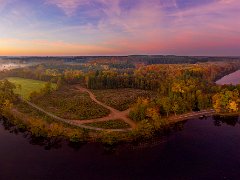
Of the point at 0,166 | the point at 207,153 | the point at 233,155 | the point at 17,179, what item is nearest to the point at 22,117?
the point at 0,166

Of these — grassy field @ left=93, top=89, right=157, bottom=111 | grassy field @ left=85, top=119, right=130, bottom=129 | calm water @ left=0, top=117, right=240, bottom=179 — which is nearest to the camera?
calm water @ left=0, top=117, right=240, bottom=179

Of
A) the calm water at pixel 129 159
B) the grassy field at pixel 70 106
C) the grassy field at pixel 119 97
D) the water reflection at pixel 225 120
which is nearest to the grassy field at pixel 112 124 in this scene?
the grassy field at pixel 70 106

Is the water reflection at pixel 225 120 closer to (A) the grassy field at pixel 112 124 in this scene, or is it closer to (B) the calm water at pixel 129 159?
(B) the calm water at pixel 129 159

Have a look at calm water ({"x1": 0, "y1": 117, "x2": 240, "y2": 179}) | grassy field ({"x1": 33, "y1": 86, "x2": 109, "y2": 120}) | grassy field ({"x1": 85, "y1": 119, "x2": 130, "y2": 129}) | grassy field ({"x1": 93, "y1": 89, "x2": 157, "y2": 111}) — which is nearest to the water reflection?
calm water ({"x1": 0, "y1": 117, "x2": 240, "y2": 179})

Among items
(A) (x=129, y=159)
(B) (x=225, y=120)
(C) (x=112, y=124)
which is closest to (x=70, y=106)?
(C) (x=112, y=124)

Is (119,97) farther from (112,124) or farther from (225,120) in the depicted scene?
(225,120)

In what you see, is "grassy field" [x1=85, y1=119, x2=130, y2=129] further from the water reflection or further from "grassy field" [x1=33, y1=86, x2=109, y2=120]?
the water reflection
